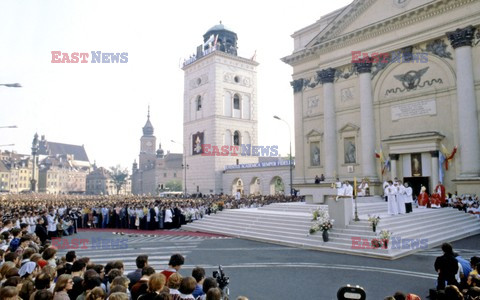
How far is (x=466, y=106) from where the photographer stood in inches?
916

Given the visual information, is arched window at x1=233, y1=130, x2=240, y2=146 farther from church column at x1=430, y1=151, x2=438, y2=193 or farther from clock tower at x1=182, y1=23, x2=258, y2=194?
church column at x1=430, y1=151, x2=438, y2=193

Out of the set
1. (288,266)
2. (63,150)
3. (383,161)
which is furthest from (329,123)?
(63,150)

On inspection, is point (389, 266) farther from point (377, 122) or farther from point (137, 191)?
point (137, 191)

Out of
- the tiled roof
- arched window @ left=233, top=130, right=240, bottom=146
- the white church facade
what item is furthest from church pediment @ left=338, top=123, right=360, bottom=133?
the tiled roof

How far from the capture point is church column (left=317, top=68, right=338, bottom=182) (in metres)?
31.3

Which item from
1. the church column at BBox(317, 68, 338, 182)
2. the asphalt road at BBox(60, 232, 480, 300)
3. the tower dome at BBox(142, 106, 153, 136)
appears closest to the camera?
the asphalt road at BBox(60, 232, 480, 300)

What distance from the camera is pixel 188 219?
25.8 metres

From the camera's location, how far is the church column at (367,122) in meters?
28.5

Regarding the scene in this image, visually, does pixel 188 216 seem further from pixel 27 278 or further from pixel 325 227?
pixel 27 278

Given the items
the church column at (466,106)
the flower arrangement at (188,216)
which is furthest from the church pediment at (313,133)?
the flower arrangement at (188,216)

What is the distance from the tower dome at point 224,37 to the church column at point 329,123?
33.8 meters

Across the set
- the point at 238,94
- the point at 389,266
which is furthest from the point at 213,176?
the point at 389,266

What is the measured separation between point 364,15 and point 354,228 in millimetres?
20457

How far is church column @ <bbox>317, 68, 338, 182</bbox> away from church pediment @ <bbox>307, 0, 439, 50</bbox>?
3.28 metres
